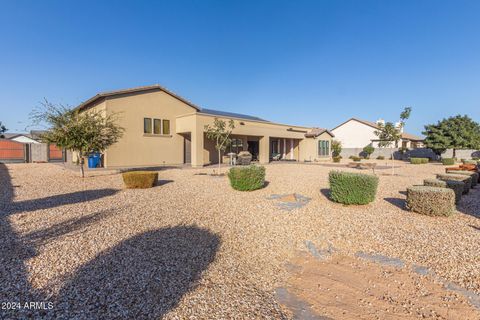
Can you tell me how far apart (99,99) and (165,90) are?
4.99m

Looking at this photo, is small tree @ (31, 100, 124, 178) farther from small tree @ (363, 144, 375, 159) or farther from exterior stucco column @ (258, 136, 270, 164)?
small tree @ (363, 144, 375, 159)

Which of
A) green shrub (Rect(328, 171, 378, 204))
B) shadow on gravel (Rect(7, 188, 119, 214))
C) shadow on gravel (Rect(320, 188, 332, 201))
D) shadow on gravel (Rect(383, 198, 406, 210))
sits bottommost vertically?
shadow on gravel (Rect(383, 198, 406, 210))

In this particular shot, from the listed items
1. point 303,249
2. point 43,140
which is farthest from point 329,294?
point 43,140

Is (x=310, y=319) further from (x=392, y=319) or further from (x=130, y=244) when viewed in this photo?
(x=130, y=244)

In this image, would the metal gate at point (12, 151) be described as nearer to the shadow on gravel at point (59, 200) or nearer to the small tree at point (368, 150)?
the shadow on gravel at point (59, 200)

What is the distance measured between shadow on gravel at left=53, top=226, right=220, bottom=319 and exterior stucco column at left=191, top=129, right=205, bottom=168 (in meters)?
14.2

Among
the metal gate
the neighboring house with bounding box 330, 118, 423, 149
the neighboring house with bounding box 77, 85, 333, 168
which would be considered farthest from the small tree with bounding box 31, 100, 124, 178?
the neighboring house with bounding box 330, 118, 423, 149

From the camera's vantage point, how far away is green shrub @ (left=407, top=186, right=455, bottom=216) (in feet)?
21.4

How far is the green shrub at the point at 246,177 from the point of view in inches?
392

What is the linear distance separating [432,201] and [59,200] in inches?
459

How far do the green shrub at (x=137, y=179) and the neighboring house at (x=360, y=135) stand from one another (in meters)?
40.5

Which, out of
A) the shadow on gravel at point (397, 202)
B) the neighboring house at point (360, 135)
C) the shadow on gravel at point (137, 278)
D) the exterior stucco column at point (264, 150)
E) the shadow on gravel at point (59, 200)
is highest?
the neighboring house at point (360, 135)

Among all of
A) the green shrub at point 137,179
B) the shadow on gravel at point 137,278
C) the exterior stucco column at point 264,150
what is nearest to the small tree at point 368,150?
the exterior stucco column at point 264,150

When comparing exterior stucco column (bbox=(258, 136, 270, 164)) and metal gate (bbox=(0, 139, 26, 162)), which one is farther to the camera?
metal gate (bbox=(0, 139, 26, 162))
